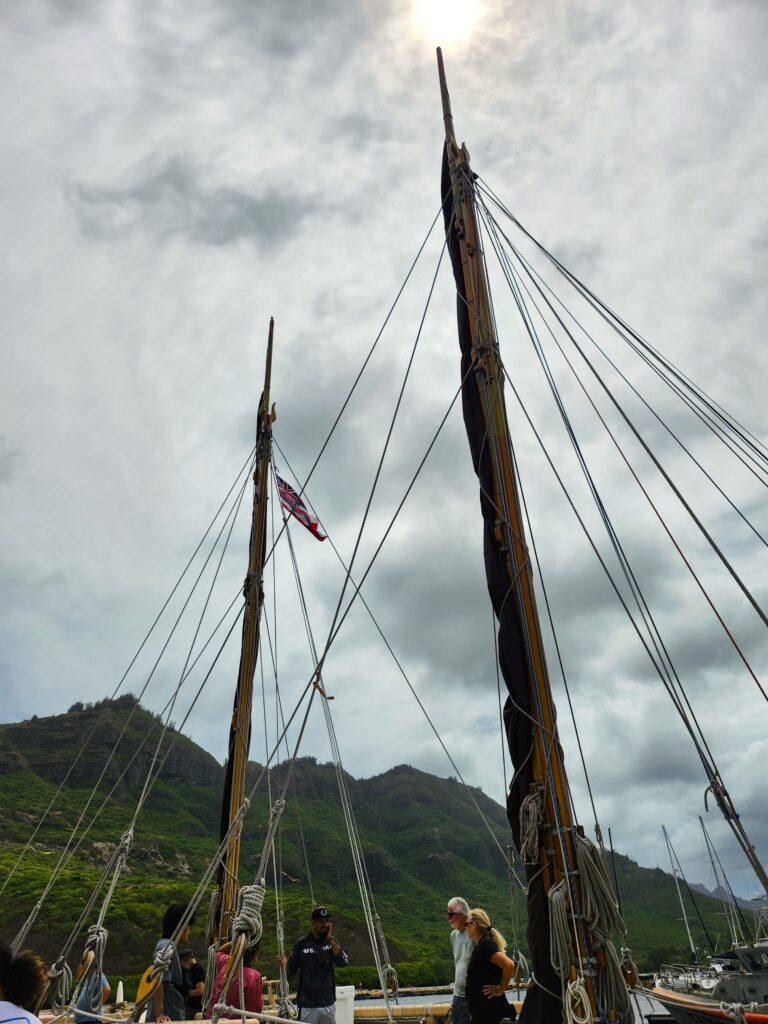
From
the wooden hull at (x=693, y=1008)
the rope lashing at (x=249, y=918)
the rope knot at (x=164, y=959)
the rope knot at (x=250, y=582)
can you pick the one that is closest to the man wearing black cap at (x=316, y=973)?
the rope knot at (x=164, y=959)

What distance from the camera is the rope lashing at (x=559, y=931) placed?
5227 millimetres

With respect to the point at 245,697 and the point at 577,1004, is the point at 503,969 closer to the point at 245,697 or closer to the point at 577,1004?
the point at 577,1004

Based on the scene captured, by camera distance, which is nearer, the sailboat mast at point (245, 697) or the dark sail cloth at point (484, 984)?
the dark sail cloth at point (484, 984)

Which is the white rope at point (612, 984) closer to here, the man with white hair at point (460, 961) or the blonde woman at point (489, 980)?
the blonde woman at point (489, 980)

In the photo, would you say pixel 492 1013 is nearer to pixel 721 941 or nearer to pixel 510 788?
pixel 510 788

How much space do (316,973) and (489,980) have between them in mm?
2459

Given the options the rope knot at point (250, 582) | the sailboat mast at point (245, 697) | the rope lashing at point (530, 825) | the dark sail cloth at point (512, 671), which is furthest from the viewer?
the rope knot at point (250, 582)

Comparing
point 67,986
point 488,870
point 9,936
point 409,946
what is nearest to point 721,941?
point 488,870

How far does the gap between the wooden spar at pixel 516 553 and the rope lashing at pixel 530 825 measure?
0.05 metres

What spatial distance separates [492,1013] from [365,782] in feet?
543

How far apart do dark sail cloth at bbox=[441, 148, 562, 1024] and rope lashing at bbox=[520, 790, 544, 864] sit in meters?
0.10

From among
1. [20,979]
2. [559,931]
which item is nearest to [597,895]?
[559,931]

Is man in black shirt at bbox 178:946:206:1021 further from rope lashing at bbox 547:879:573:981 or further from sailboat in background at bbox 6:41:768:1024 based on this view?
rope lashing at bbox 547:879:573:981

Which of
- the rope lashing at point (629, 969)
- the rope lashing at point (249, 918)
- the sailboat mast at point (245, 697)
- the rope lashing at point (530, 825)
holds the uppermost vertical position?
the sailboat mast at point (245, 697)
